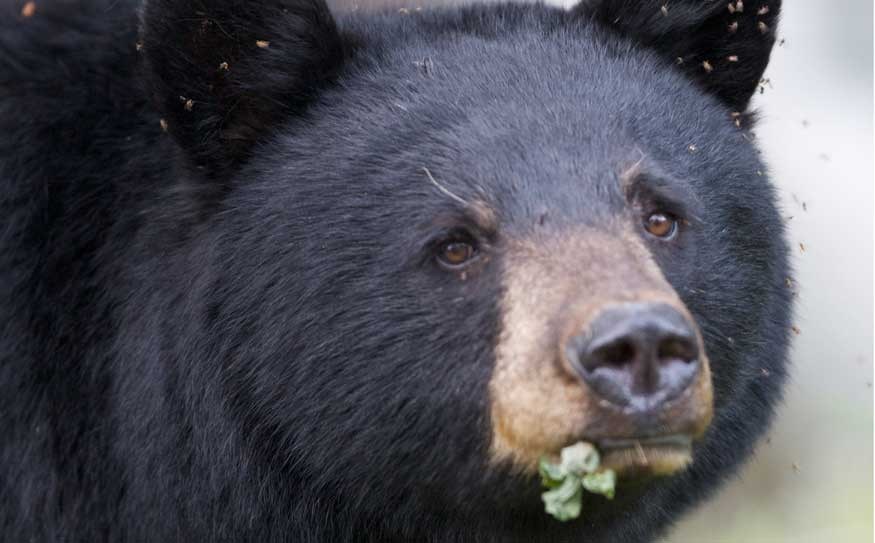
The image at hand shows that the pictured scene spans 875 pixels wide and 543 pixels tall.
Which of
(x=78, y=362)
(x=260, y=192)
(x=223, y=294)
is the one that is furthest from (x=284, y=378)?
(x=78, y=362)

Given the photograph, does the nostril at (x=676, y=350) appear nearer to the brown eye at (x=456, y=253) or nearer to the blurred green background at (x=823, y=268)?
the brown eye at (x=456, y=253)

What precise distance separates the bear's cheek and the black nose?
0.10 ft

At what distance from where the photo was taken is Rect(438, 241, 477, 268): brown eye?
4.44 meters

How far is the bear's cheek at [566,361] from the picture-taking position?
391cm

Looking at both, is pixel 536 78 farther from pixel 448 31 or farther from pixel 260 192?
pixel 260 192

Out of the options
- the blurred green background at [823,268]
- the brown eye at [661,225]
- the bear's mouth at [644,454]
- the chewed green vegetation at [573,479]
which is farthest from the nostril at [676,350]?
the blurred green background at [823,268]

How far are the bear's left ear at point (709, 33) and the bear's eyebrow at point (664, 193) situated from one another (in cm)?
83

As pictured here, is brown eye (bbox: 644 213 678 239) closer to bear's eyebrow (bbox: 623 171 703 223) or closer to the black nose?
bear's eyebrow (bbox: 623 171 703 223)

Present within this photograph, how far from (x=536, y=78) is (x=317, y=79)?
2.61ft

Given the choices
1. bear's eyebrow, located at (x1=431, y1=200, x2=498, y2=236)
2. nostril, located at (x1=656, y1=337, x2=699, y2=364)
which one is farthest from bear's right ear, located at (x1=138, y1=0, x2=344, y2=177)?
nostril, located at (x1=656, y1=337, x2=699, y2=364)

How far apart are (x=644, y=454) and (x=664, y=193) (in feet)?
3.20

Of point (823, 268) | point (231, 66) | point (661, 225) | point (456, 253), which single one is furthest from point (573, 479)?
point (823, 268)

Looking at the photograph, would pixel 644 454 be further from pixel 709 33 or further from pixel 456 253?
pixel 709 33

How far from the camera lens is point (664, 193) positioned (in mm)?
4535
